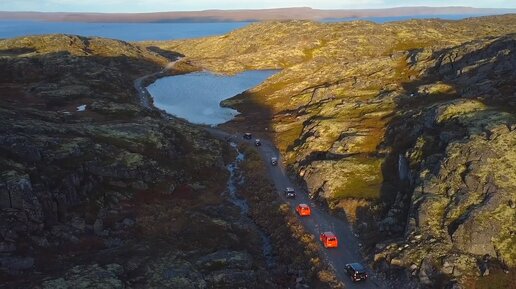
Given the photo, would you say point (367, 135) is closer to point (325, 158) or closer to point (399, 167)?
point (325, 158)

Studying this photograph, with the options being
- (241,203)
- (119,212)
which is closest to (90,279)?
(119,212)

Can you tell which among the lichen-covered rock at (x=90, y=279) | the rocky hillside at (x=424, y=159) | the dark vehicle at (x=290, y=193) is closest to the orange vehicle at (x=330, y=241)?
the rocky hillside at (x=424, y=159)

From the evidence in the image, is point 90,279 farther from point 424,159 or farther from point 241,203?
point 424,159

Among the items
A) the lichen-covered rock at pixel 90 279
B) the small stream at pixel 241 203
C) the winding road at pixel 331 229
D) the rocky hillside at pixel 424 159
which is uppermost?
the rocky hillside at pixel 424 159

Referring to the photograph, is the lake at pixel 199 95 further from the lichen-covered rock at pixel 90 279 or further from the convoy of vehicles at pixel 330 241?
the lichen-covered rock at pixel 90 279

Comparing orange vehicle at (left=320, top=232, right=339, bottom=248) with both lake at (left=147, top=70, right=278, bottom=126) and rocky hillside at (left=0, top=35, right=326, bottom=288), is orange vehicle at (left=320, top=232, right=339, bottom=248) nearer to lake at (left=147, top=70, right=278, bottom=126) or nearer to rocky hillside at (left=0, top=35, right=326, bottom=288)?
rocky hillside at (left=0, top=35, right=326, bottom=288)

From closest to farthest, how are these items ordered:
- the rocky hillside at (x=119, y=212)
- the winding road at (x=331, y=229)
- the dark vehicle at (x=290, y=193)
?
the rocky hillside at (x=119, y=212) < the winding road at (x=331, y=229) < the dark vehicle at (x=290, y=193)

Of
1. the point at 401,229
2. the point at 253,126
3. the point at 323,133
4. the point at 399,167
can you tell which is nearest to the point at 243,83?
the point at 253,126
